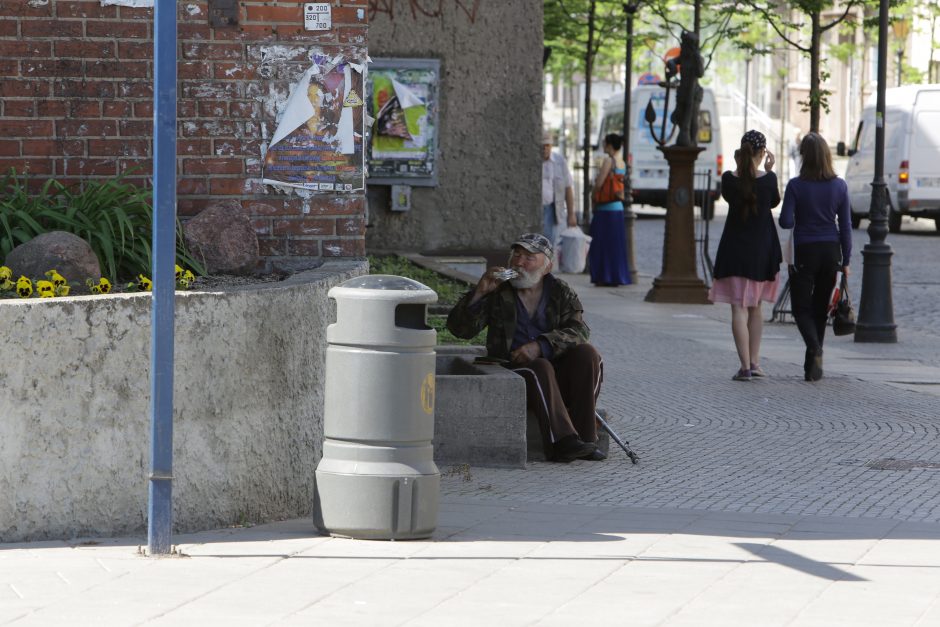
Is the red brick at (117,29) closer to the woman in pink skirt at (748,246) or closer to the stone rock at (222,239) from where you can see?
the stone rock at (222,239)

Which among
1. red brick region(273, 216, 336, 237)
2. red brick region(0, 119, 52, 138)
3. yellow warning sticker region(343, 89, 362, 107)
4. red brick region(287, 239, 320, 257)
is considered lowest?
red brick region(287, 239, 320, 257)

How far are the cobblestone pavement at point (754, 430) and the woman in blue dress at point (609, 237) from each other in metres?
3.07

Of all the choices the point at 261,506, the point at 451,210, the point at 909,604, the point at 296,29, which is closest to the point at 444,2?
the point at 451,210

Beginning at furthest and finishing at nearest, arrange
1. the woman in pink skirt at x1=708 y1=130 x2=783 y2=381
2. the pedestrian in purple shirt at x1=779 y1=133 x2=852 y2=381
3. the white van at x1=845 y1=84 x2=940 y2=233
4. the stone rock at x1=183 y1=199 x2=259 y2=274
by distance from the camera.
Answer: the white van at x1=845 y1=84 x2=940 y2=233 < the pedestrian in purple shirt at x1=779 y1=133 x2=852 y2=381 < the woman in pink skirt at x1=708 y1=130 x2=783 y2=381 < the stone rock at x1=183 y1=199 x2=259 y2=274

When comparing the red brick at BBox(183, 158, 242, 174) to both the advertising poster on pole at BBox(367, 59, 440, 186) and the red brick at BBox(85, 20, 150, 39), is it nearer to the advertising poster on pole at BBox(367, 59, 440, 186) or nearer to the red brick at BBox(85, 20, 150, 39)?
the red brick at BBox(85, 20, 150, 39)

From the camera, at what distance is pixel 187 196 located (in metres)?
7.18

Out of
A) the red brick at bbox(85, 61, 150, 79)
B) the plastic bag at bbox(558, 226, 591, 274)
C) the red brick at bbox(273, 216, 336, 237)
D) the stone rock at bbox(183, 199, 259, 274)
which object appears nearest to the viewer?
the stone rock at bbox(183, 199, 259, 274)

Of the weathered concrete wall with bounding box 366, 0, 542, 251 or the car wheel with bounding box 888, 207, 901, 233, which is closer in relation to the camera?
the weathered concrete wall with bounding box 366, 0, 542, 251

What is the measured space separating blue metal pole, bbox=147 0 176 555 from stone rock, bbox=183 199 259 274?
143 cm

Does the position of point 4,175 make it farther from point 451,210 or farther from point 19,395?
point 451,210

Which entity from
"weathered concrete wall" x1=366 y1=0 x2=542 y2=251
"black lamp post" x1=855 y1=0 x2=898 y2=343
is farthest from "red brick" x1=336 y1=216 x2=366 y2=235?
"weathered concrete wall" x1=366 y1=0 x2=542 y2=251

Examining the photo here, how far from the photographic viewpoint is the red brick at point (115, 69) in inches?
277

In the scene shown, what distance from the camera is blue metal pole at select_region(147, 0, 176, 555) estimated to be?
5.39 m

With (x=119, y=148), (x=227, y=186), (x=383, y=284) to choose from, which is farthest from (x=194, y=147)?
(x=383, y=284)
